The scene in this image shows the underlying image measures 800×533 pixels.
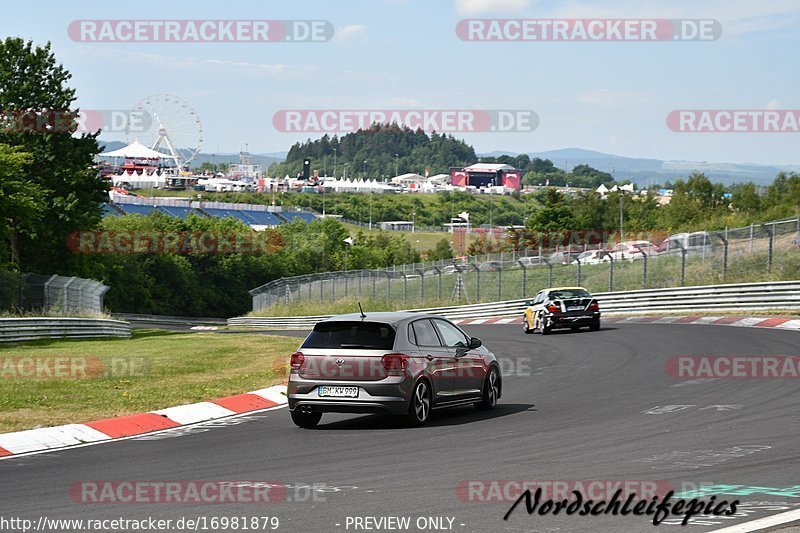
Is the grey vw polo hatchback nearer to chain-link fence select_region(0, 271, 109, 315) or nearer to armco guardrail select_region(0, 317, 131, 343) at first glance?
armco guardrail select_region(0, 317, 131, 343)

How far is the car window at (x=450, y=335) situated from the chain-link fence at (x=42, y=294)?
2447 cm

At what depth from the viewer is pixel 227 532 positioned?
7.44 metres

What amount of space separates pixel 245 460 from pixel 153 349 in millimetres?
20601

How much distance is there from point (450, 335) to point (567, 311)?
18407 mm

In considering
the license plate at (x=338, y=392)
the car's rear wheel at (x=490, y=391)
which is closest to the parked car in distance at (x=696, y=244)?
the car's rear wheel at (x=490, y=391)

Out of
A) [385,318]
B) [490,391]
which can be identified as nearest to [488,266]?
[490,391]

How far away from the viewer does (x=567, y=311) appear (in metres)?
32.5

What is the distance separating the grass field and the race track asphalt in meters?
2.34

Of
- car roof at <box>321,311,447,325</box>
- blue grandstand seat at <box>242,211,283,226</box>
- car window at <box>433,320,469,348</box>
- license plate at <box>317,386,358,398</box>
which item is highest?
blue grandstand seat at <box>242,211,283,226</box>

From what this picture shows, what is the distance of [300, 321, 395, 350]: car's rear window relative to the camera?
43.8 ft

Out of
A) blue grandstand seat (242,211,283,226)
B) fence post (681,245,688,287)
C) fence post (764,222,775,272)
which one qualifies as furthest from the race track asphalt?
blue grandstand seat (242,211,283,226)

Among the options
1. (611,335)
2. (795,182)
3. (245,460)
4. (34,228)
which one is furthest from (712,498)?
Result: (795,182)

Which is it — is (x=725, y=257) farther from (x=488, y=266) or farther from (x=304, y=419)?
(x=304, y=419)

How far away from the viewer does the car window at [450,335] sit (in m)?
14.5
